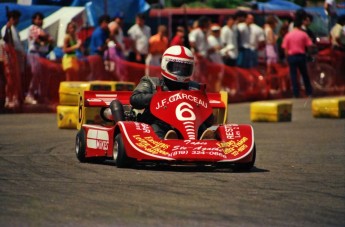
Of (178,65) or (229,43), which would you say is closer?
(178,65)

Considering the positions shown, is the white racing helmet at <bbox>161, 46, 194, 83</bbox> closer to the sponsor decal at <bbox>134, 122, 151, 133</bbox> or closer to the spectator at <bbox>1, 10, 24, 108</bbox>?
the sponsor decal at <bbox>134, 122, 151, 133</bbox>

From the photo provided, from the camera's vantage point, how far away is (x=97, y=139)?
12219 millimetres

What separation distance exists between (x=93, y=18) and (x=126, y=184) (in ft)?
45.1

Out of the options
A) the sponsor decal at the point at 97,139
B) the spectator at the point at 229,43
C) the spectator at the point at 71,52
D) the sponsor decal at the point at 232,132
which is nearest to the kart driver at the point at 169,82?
the sponsor decal at the point at 232,132

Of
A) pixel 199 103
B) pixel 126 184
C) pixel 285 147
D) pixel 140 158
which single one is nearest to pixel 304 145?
pixel 285 147

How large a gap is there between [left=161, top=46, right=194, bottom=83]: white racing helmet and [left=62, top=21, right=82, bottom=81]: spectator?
881 cm

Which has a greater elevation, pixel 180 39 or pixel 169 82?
pixel 169 82

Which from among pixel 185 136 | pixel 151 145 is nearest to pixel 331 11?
pixel 185 136

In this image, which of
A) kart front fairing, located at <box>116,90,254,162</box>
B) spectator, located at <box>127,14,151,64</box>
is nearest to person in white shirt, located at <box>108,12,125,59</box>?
spectator, located at <box>127,14,151,64</box>

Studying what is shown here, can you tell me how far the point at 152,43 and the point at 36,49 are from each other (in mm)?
3315

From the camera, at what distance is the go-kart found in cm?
1105

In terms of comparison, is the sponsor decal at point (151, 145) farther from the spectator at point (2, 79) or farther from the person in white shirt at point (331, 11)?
the person in white shirt at point (331, 11)

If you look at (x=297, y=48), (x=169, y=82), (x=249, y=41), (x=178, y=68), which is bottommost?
(x=249, y=41)

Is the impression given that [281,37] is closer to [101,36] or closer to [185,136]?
[101,36]
